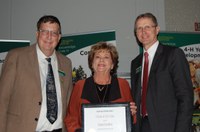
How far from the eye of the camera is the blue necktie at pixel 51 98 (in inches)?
106

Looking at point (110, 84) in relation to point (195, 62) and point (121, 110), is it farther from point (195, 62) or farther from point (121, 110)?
point (195, 62)

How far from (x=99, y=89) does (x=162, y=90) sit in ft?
2.45

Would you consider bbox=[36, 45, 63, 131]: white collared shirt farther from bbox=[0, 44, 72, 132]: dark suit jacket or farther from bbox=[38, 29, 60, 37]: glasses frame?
bbox=[38, 29, 60, 37]: glasses frame

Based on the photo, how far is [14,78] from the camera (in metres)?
2.65

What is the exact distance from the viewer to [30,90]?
8.77 ft

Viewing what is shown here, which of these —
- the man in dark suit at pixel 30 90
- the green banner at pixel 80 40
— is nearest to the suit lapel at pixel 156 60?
the man in dark suit at pixel 30 90

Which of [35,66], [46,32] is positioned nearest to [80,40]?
[46,32]

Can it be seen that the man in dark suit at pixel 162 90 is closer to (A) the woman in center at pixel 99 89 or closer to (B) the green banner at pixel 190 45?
(A) the woman in center at pixel 99 89

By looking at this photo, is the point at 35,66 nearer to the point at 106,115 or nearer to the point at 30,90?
the point at 30,90

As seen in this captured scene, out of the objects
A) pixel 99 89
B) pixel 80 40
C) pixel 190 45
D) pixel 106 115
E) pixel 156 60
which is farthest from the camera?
pixel 190 45

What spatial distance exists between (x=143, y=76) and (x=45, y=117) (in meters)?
1.25

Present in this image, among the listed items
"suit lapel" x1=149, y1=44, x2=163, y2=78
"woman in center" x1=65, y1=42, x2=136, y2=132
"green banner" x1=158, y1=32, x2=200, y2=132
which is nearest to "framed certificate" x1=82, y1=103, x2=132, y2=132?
"woman in center" x1=65, y1=42, x2=136, y2=132

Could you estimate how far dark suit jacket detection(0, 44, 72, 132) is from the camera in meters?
2.61

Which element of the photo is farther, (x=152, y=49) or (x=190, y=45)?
(x=190, y=45)
